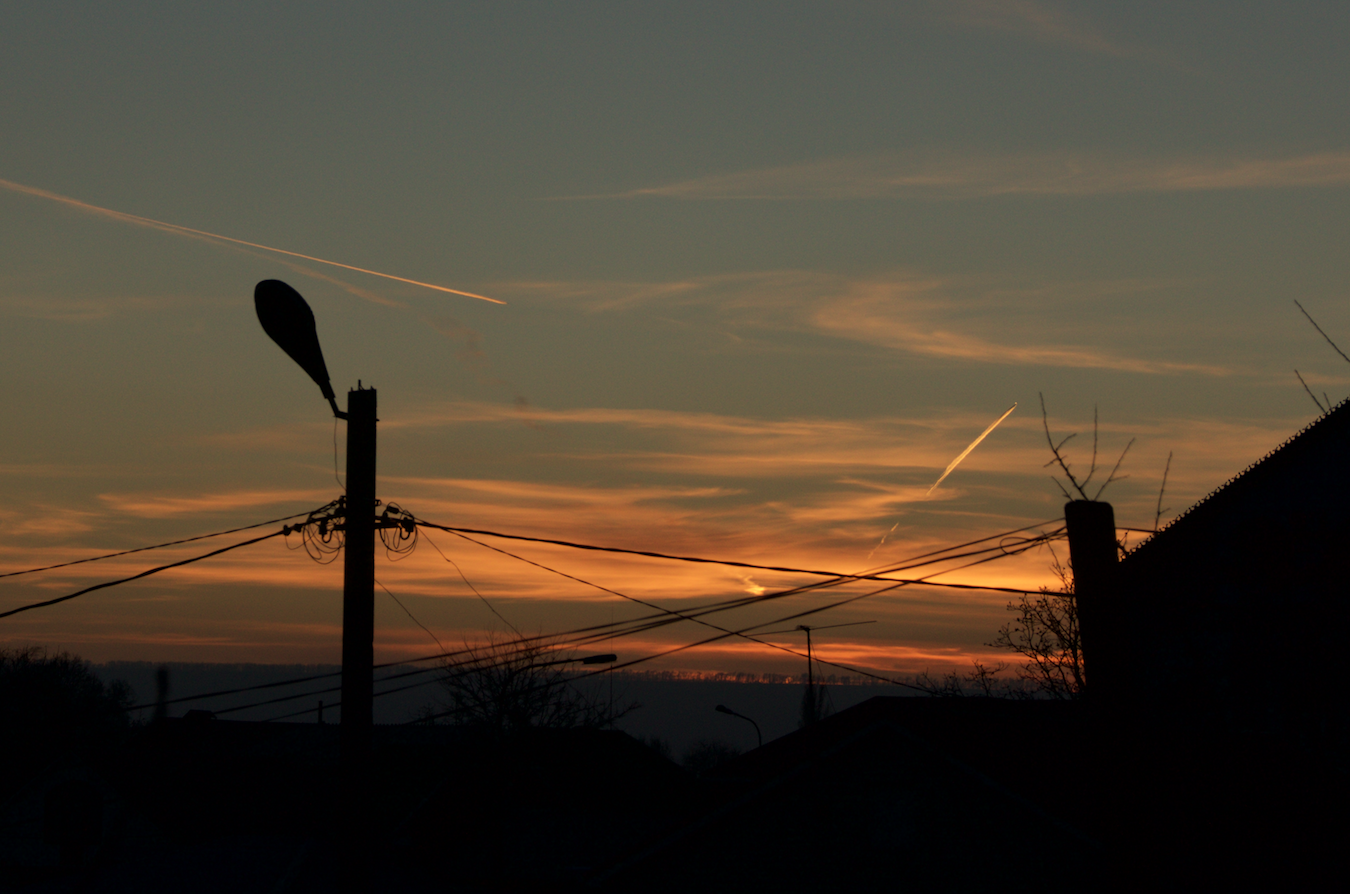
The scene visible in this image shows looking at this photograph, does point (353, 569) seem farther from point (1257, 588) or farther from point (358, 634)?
point (1257, 588)

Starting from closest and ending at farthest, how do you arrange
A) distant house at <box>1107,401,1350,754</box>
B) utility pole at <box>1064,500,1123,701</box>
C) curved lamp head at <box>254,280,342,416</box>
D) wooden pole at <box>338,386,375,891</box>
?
utility pole at <box>1064,500,1123,701</box> < wooden pole at <box>338,386,375,891</box> < curved lamp head at <box>254,280,342,416</box> < distant house at <box>1107,401,1350,754</box>

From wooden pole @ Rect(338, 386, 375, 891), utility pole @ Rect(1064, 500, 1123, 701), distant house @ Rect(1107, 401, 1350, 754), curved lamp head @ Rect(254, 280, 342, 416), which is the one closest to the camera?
utility pole @ Rect(1064, 500, 1123, 701)

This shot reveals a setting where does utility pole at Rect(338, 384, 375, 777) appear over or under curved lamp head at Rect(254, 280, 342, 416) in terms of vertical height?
under

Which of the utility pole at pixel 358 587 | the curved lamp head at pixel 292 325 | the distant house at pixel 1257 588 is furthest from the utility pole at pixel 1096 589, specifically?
the distant house at pixel 1257 588

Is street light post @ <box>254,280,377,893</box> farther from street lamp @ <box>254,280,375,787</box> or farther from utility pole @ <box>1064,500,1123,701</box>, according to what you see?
utility pole @ <box>1064,500,1123,701</box>

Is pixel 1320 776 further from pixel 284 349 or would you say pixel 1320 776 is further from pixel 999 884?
pixel 284 349

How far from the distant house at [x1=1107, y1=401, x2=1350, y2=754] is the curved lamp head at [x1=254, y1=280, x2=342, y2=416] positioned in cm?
1835

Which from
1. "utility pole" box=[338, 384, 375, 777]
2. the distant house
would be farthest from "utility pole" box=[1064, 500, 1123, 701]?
the distant house

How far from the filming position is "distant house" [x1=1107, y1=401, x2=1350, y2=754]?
22766 mm

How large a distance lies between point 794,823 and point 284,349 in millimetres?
17174

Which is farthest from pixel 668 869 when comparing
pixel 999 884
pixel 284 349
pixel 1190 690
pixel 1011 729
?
pixel 1190 690

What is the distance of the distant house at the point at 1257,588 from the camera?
74.7 ft

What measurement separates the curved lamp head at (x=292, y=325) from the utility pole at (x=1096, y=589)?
9.04 m

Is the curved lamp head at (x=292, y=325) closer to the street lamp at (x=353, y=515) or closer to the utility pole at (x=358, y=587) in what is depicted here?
the street lamp at (x=353, y=515)
